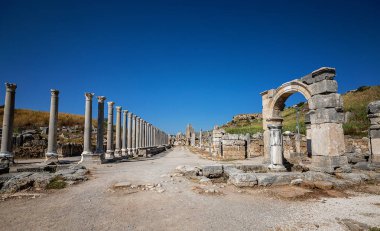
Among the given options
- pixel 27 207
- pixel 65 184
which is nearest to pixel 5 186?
pixel 65 184

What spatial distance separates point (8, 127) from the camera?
42.0 ft

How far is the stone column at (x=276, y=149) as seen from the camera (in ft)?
31.9

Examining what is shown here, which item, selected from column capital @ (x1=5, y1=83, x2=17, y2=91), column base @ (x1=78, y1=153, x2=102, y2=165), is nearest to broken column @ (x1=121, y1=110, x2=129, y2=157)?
Answer: column base @ (x1=78, y1=153, x2=102, y2=165)

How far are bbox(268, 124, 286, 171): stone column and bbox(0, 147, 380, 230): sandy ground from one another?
10.7 feet

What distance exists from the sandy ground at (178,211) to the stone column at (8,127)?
8383mm

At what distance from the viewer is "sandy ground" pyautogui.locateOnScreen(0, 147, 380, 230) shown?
4141mm

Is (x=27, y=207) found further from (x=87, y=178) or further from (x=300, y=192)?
(x=300, y=192)

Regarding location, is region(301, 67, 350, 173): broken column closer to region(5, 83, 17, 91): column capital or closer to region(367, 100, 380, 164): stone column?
region(367, 100, 380, 164): stone column

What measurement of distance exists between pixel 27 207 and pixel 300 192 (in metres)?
7.14

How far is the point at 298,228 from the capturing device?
156 inches

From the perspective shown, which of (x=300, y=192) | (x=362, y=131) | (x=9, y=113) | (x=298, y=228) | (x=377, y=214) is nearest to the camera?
(x=298, y=228)

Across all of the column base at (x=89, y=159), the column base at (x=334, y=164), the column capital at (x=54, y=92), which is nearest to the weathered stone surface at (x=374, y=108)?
the column base at (x=334, y=164)

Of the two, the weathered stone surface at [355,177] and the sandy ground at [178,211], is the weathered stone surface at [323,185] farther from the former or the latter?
the weathered stone surface at [355,177]

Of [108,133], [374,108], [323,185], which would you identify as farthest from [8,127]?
[374,108]
